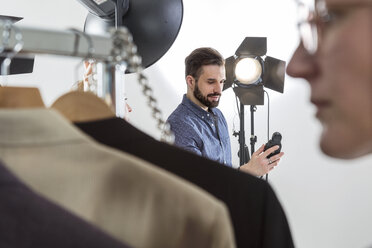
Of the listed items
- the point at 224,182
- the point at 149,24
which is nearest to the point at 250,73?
the point at 149,24

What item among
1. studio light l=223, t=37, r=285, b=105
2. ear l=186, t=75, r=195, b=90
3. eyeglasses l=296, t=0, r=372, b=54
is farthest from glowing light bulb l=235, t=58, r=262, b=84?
eyeglasses l=296, t=0, r=372, b=54

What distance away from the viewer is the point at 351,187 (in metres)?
3.00

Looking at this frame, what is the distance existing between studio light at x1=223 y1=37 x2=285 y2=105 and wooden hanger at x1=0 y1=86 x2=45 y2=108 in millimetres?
1649

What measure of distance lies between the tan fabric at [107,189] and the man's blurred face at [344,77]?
129 mm

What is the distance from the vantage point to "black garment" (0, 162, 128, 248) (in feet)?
1.08

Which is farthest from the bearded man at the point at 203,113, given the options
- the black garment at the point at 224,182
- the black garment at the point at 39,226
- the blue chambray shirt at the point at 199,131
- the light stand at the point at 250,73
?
the black garment at the point at 39,226

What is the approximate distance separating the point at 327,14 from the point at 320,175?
280cm

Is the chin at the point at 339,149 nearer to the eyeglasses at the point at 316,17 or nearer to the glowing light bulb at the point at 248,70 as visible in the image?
the eyeglasses at the point at 316,17

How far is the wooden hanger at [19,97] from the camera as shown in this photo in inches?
25.0

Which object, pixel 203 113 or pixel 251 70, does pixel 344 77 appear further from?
pixel 251 70

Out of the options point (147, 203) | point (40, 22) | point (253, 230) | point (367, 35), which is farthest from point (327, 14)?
point (40, 22)

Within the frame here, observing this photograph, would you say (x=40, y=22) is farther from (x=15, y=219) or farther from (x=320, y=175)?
(x=15, y=219)

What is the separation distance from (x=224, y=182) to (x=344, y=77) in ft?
0.86

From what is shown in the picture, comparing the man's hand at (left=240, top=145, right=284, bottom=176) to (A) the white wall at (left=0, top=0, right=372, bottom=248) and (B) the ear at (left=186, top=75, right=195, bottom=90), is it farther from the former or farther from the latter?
(A) the white wall at (left=0, top=0, right=372, bottom=248)
